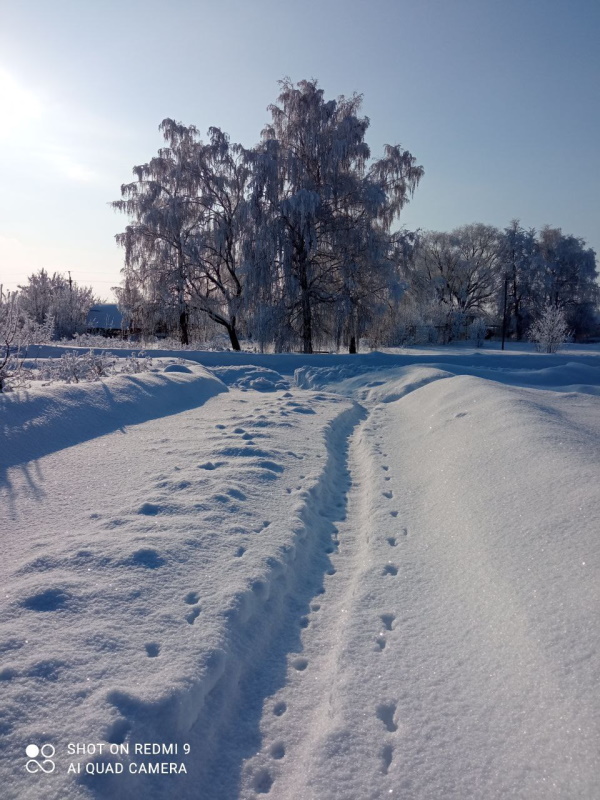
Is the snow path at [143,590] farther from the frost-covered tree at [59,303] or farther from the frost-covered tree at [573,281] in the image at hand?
the frost-covered tree at [573,281]

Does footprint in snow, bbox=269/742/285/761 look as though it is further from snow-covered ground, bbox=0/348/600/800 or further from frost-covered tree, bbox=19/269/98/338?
frost-covered tree, bbox=19/269/98/338

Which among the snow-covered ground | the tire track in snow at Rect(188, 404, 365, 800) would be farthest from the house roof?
the tire track in snow at Rect(188, 404, 365, 800)

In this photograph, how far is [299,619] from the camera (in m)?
2.69

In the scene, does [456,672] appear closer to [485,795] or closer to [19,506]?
[485,795]

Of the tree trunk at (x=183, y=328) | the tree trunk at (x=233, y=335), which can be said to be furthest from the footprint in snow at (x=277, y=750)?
the tree trunk at (x=183, y=328)

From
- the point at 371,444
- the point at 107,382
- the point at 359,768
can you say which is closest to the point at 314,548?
the point at 359,768

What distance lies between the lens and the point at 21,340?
7.11 m

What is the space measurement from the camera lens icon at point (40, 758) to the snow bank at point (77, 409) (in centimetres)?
318

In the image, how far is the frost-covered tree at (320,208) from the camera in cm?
1719

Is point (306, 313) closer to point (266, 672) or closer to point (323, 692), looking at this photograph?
point (266, 672)

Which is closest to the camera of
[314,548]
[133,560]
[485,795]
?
[485,795]

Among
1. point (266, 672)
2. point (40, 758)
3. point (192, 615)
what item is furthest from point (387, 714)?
point (40, 758)

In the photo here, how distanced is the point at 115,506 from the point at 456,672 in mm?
2542

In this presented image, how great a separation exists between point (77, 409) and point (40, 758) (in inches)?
188
